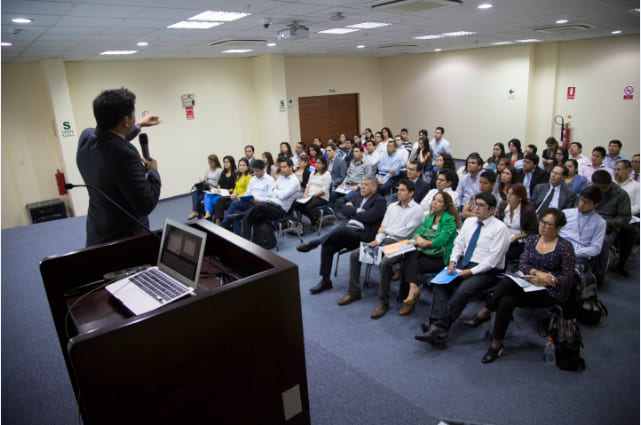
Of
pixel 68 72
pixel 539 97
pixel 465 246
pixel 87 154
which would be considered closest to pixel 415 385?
pixel 465 246

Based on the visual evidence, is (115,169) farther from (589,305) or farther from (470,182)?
(470,182)

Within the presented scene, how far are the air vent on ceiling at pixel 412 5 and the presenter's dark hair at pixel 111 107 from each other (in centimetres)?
348

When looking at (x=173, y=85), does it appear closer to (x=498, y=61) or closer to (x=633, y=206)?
(x=498, y=61)

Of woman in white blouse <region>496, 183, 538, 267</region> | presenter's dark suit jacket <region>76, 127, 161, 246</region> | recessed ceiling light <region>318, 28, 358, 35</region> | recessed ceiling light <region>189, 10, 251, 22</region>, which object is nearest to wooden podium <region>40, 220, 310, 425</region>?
presenter's dark suit jacket <region>76, 127, 161, 246</region>

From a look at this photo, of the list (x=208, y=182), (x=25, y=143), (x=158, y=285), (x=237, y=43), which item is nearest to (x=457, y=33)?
(x=237, y=43)

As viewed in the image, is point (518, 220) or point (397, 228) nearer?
point (518, 220)

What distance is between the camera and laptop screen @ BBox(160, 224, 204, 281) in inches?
61.2

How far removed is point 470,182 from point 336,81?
7.21 meters

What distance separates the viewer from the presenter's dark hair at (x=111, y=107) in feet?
5.95

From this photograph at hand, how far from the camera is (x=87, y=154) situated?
1887 mm

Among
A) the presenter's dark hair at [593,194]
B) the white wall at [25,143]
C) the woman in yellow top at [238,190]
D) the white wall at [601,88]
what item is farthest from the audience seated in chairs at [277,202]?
the white wall at [601,88]

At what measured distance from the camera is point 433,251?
3936mm

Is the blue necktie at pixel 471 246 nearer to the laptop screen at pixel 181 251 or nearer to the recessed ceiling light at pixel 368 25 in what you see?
the laptop screen at pixel 181 251

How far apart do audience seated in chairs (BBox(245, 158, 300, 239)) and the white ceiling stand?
203 cm
